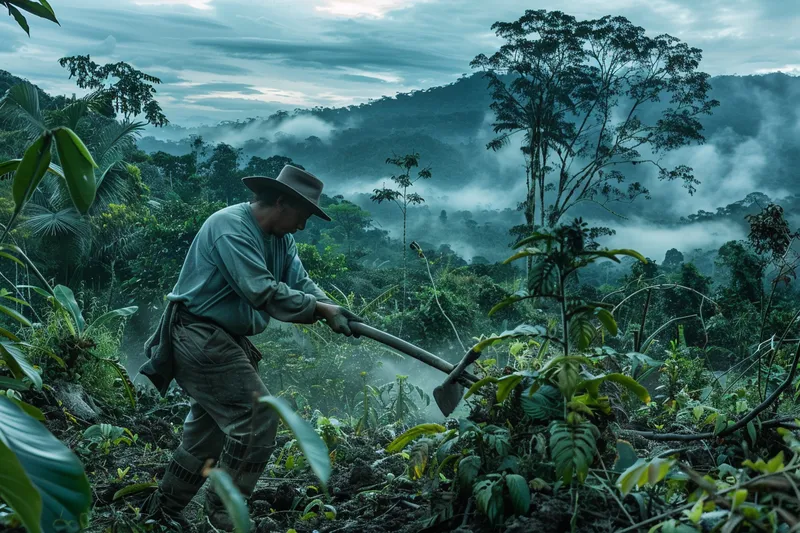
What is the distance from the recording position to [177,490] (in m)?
3.02

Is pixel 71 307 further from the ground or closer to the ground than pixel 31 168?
closer to the ground

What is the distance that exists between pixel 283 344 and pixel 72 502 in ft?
21.8

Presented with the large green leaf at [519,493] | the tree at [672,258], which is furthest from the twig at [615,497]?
the tree at [672,258]

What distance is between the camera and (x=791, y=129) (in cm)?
4175

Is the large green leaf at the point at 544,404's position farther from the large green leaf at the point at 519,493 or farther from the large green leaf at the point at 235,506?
the large green leaf at the point at 235,506

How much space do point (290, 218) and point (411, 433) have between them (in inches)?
46.4

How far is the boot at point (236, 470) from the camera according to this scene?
285cm

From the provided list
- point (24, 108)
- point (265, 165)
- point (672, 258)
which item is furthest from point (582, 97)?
point (24, 108)

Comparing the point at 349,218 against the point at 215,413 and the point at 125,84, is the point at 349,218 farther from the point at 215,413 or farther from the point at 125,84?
the point at 215,413

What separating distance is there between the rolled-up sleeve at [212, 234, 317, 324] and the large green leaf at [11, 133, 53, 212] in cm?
115

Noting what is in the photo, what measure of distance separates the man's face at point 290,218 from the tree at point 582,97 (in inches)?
684

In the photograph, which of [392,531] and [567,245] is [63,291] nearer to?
[392,531]

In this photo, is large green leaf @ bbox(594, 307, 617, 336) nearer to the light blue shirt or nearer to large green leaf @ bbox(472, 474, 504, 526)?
large green leaf @ bbox(472, 474, 504, 526)

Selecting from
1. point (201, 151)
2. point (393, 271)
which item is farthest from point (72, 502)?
point (201, 151)
